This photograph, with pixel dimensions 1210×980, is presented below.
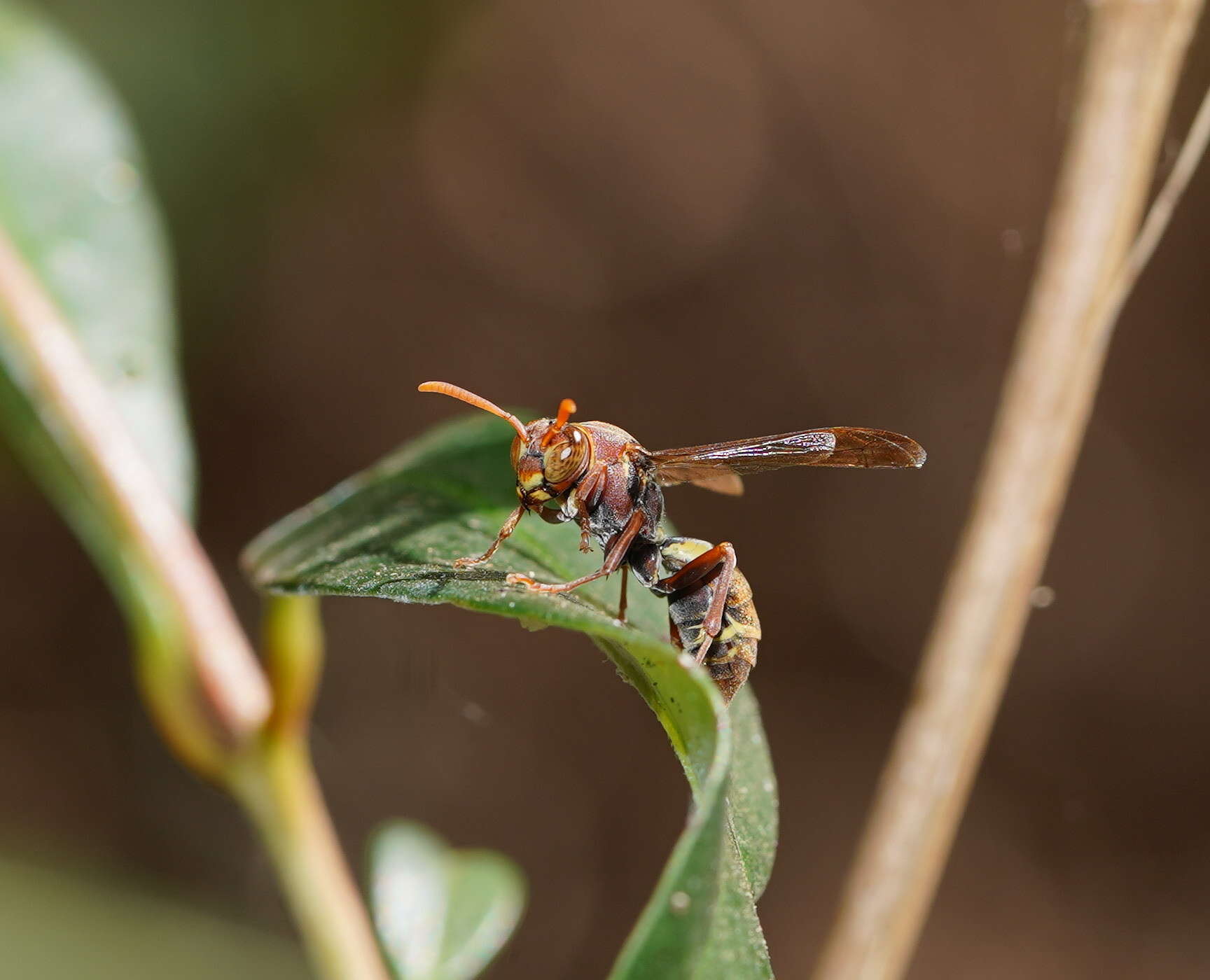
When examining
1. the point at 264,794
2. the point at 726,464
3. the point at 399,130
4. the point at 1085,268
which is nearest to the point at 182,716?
the point at 264,794

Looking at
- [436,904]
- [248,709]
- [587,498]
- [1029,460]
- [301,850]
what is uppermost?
[1029,460]

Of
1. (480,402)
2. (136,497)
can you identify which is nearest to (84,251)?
(136,497)

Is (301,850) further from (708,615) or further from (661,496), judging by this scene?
(661,496)

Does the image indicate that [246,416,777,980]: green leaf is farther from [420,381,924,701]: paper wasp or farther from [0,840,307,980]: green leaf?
[0,840,307,980]: green leaf

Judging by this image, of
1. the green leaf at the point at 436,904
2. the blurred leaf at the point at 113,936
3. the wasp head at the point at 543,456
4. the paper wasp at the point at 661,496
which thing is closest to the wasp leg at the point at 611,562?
the paper wasp at the point at 661,496

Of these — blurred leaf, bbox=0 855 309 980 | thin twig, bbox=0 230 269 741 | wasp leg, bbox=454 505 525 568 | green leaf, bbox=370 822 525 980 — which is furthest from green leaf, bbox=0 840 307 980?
wasp leg, bbox=454 505 525 568

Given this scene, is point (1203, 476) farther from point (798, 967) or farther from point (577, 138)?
point (577, 138)

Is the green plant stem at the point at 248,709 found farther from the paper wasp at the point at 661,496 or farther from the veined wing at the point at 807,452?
the veined wing at the point at 807,452
